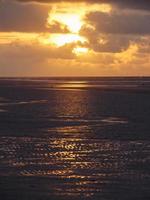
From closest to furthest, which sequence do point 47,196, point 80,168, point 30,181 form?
point 47,196, point 30,181, point 80,168

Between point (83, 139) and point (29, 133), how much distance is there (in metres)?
4.82

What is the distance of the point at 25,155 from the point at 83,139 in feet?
24.9

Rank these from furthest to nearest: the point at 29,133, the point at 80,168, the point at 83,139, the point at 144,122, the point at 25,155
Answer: the point at 144,122 → the point at 29,133 → the point at 83,139 → the point at 25,155 → the point at 80,168

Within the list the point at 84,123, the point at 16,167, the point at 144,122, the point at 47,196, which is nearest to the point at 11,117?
the point at 84,123

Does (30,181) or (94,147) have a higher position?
(94,147)

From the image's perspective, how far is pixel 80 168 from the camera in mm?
28797

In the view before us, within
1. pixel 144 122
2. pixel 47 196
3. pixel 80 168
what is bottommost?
pixel 47 196

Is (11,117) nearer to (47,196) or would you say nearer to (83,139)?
(83,139)

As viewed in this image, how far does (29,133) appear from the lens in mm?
43250

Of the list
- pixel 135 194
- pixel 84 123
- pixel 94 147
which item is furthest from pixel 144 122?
pixel 135 194

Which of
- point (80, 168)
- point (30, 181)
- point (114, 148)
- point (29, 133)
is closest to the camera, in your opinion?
point (30, 181)

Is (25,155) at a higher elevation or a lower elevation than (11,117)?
lower

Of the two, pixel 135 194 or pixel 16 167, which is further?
pixel 16 167

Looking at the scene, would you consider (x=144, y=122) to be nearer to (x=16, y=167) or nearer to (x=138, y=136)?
(x=138, y=136)
